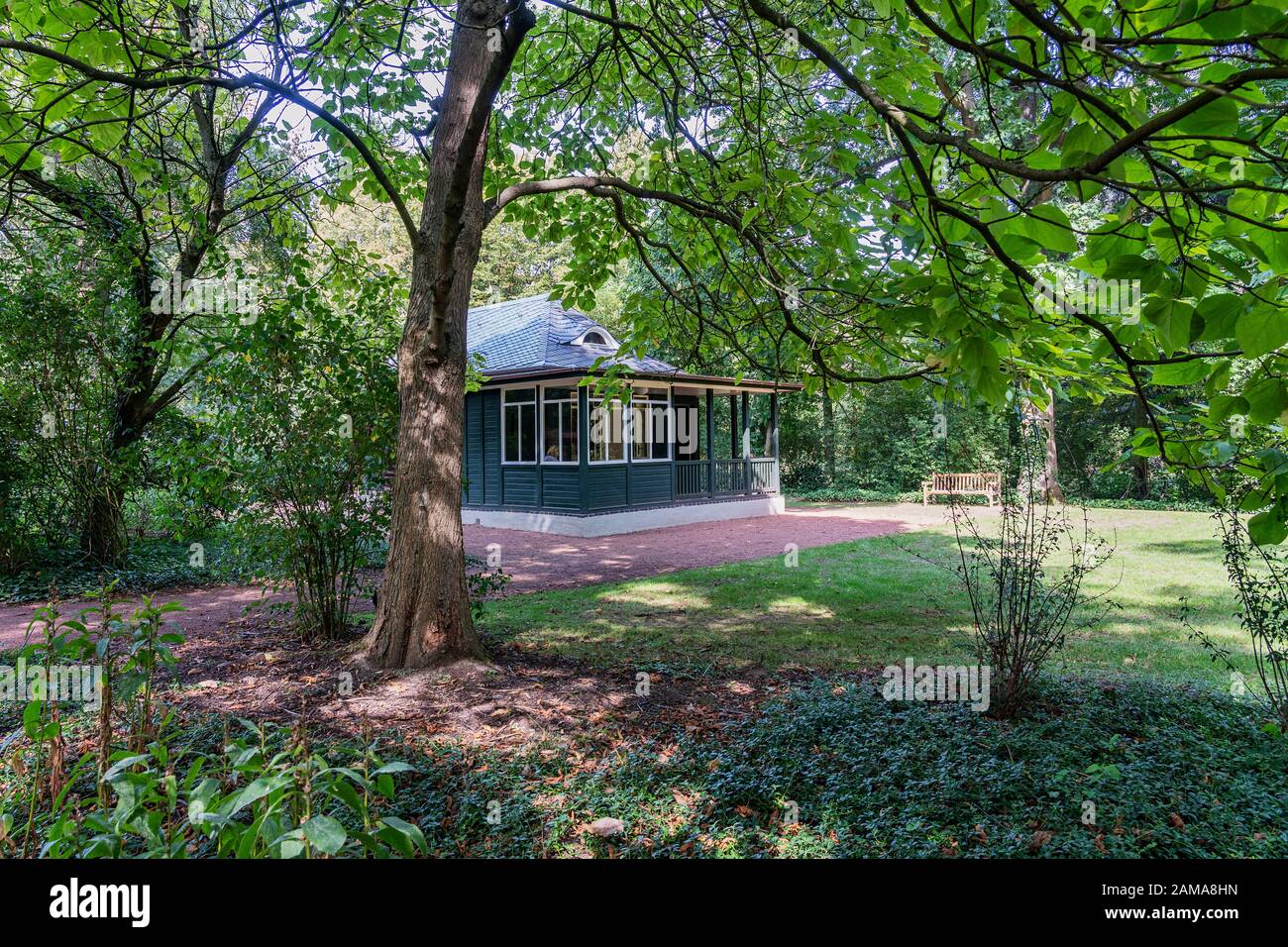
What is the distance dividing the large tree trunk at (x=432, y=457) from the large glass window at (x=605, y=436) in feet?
36.7

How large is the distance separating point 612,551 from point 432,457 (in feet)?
29.1

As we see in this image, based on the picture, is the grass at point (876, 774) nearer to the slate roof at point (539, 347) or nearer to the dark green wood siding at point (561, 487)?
the dark green wood siding at point (561, 487)

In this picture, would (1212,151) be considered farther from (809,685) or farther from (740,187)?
(809,685)

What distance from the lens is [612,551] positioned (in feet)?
45.2

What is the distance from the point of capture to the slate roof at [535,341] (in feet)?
56.2

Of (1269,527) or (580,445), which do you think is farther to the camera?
(580,445)

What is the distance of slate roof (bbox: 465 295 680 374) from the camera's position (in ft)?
56.2

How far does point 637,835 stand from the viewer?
9.87 feet

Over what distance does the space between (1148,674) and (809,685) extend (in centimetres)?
285

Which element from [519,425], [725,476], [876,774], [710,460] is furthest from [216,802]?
[725,476]

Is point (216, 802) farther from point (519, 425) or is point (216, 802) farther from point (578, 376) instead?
point (519, 425)

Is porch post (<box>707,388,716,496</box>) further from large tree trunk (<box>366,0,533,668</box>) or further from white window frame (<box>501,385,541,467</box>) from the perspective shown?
large tree trunk (<box>366,0,533,668</box>)

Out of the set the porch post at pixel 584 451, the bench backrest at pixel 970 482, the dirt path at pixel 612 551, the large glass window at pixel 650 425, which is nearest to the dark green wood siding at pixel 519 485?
the dirt path at pixel 612 551
